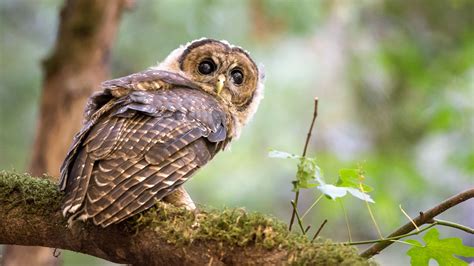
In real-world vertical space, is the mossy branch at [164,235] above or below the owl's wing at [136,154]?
below

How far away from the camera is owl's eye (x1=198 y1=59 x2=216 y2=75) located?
358cm

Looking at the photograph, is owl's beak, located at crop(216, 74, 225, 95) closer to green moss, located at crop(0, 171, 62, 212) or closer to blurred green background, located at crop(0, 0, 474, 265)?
green moss, located at crop(0, 171, 62, 212)

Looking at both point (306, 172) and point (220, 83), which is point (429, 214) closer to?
point (306, 172)

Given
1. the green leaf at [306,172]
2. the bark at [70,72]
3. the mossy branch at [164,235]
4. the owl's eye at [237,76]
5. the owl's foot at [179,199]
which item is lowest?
the mossy branch at [164,235]

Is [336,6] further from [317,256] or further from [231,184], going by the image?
[317,256]

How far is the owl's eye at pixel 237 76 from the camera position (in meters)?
3.63

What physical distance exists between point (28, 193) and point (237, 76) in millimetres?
1418

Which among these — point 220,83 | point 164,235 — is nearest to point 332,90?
point 220,83

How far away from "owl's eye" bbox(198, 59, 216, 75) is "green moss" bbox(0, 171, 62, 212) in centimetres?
120

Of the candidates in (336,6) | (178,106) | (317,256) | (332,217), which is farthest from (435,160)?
(317,256)

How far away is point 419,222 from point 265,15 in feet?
12.1

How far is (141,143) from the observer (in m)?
2.57

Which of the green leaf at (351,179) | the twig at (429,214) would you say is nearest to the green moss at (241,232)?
the twig at (429,214)

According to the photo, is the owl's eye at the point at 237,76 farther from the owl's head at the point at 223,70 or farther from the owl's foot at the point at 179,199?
the owl's foot at the point at 179,199
